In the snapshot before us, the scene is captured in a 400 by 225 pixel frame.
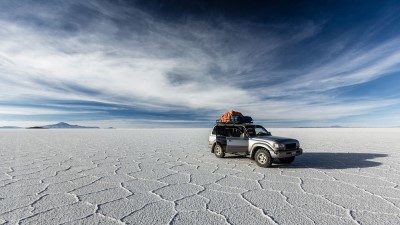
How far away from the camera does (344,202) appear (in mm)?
5367

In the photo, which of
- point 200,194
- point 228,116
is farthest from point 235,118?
point 200,194

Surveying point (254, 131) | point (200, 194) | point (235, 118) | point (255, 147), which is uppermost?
point (235, 118)

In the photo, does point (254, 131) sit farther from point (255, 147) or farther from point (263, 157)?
point (263, 157)

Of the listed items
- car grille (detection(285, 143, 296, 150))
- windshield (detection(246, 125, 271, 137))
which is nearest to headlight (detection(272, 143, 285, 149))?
car grille (detection(285, 143, 296, 150))

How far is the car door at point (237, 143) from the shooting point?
10477 millimetres

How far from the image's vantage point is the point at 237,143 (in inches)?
422

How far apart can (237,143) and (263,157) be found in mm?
1430

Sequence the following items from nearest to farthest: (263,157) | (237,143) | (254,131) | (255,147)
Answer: (263,157), (255,147), (237,143), (254,131)

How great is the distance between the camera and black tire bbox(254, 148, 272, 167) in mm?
9305

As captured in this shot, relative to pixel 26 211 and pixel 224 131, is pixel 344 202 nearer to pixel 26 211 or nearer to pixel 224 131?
pixel 26 211

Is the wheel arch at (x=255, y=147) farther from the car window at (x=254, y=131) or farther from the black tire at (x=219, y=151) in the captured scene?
the black tire at (x=219, y=151)

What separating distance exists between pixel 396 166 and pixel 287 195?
5.91m

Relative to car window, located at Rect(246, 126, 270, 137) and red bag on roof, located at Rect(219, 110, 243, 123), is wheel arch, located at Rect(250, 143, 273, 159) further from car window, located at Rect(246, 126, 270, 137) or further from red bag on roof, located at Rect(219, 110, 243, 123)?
red bag on roof, located at Rect(219, 110, 243, 123)

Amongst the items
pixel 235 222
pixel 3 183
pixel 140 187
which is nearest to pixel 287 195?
pixel 235 222
